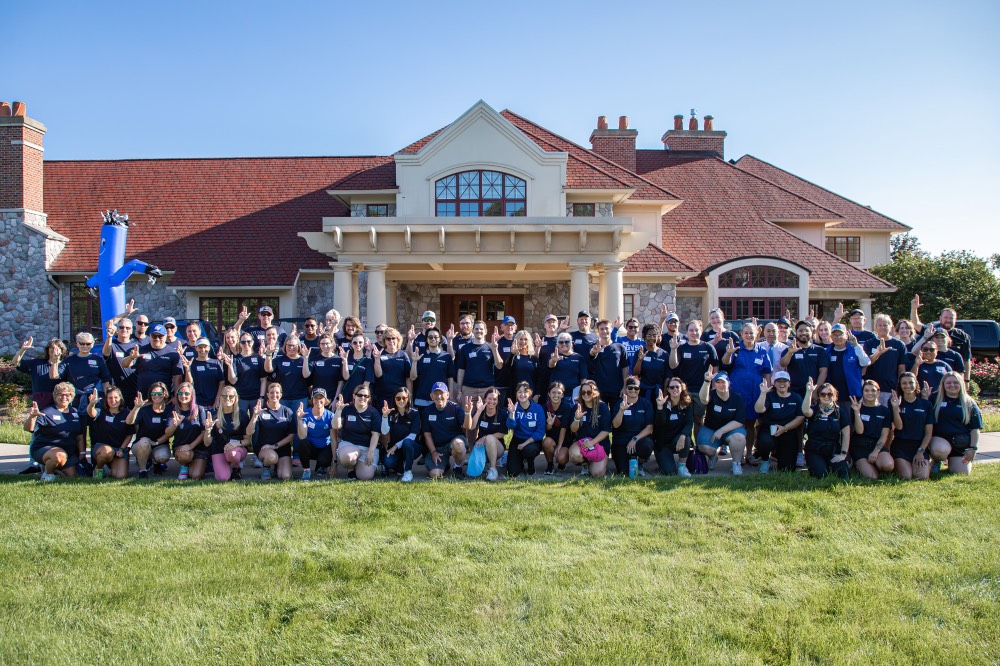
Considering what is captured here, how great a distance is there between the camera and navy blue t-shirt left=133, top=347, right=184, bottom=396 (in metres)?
8.58

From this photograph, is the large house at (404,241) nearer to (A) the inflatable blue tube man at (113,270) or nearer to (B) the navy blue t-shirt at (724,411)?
(A) the inflatable blue tube man at (113,270)

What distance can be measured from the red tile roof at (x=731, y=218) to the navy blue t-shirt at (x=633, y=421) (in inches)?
526

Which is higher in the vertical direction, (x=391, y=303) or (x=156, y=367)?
(x=391, y=303)

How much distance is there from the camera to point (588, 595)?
4691mm

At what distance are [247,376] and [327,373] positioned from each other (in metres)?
1.00

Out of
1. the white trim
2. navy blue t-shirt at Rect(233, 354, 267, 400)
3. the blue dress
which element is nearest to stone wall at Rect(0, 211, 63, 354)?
the white trim

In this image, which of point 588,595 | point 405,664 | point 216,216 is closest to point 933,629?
point 588,595

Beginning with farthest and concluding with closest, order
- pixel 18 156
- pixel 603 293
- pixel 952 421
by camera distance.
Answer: pixel 18 156, pixel 603 293, pixel 952 421

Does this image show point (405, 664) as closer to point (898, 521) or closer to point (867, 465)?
point (898, 521)

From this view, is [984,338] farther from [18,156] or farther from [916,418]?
[18,156]

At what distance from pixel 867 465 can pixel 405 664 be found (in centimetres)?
605

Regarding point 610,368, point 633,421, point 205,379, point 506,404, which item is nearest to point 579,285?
point 610,368

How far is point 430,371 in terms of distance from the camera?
8742mm

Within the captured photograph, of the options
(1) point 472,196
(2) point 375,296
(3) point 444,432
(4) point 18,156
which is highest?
(4) point 18,156
